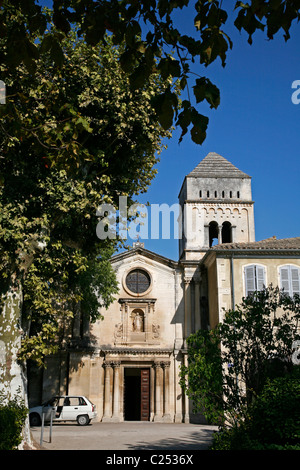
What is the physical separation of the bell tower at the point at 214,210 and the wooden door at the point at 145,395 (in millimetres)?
7773

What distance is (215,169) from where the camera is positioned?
110ft

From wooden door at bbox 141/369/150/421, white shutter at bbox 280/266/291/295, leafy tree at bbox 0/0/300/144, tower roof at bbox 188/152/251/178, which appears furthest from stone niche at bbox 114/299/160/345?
leafy tree at bbox 0/0/300/144

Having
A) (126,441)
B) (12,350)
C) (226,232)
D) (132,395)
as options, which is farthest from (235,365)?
(226,232)

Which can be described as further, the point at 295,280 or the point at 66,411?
the point at 295,280

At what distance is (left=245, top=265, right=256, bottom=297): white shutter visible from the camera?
912 inches

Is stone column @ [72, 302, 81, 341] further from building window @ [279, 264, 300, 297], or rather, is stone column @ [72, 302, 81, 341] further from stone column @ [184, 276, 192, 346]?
building window @ [279, 264, 300, 297]

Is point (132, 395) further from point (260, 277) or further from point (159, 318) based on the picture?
point (260, 277)

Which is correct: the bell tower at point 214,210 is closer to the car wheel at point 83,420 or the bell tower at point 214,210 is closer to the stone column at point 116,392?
the stone column at point 116,392

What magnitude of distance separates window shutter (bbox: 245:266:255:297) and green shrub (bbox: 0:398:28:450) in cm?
1422

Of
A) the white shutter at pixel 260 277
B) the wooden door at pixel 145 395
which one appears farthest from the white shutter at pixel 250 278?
the wooden door at pixel 145 395

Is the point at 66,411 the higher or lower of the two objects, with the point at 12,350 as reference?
lower

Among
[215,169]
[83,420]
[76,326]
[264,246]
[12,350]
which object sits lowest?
[83,420]

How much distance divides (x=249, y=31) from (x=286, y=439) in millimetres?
5960

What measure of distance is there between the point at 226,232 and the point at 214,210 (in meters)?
2.04
